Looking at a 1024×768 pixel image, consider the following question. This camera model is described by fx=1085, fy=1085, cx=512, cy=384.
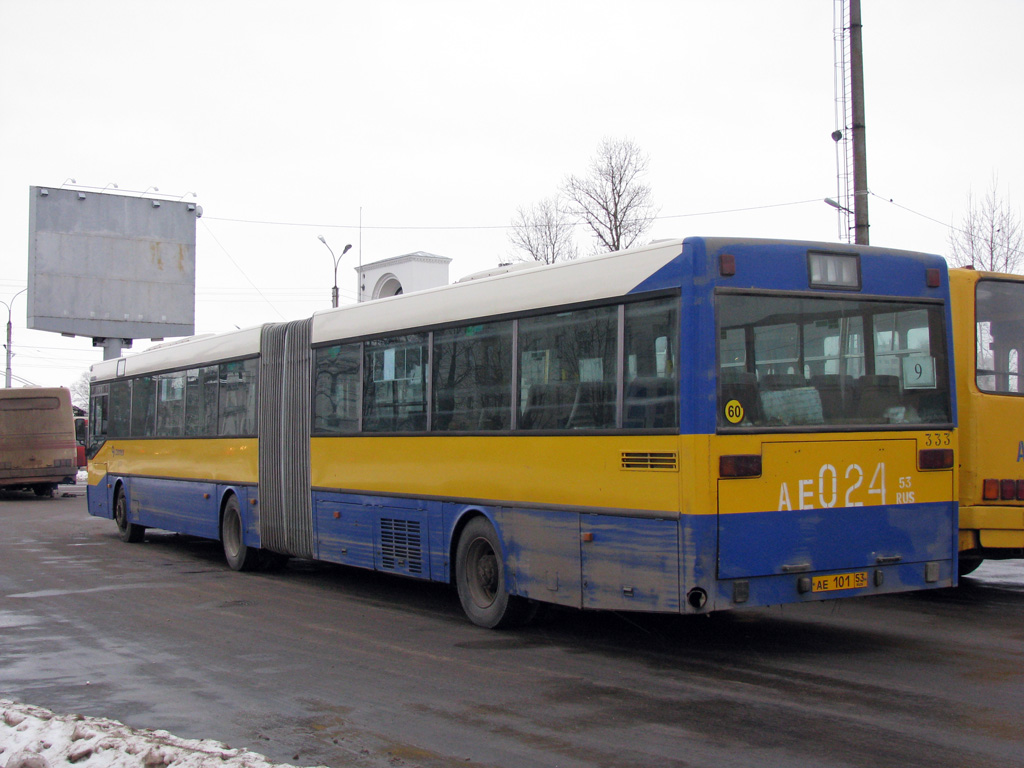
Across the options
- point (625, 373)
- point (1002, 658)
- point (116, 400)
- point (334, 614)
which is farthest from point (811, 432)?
point (116, 400)

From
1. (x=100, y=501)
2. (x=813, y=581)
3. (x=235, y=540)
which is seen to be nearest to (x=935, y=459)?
(x=813, y=581)

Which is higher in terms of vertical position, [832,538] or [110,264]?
[110,264]

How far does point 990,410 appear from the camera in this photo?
1074cm

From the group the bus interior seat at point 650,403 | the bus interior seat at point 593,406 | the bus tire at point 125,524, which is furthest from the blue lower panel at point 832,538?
the bus tire at point 125,524

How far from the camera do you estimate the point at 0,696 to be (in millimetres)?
7395

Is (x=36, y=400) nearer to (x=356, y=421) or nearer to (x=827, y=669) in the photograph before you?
(x=356, y=421)

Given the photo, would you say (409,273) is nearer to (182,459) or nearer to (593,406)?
(182,459)

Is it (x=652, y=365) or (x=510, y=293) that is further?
(x=510, y=293)

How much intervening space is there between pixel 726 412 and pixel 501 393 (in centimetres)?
248

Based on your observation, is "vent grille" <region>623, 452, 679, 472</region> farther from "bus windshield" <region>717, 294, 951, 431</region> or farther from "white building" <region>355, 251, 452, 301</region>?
"white building" <region>355, 251, 452, 301</region>

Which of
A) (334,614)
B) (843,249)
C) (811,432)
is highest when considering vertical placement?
(843,249)

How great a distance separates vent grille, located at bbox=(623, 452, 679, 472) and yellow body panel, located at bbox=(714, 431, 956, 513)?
31cm

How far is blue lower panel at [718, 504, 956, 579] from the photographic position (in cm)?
762

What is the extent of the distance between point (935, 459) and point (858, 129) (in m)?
11.0
